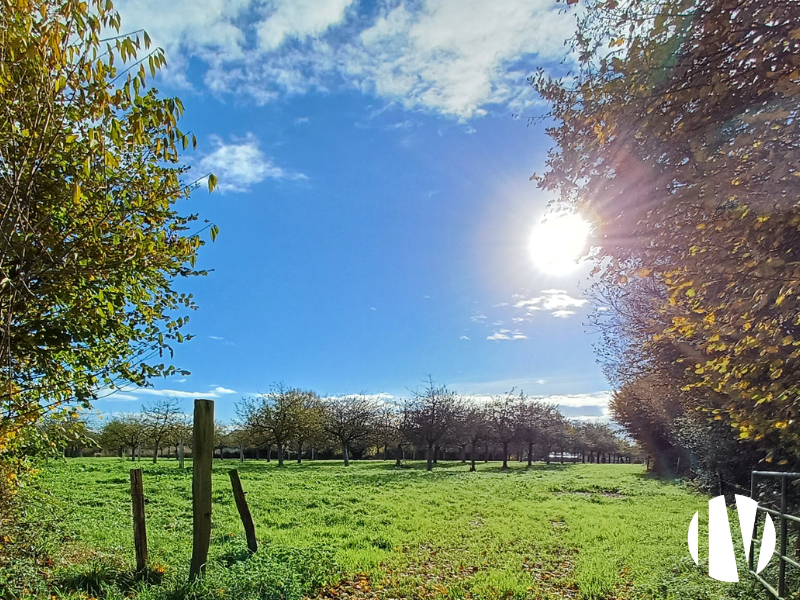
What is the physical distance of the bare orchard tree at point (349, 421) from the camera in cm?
4016

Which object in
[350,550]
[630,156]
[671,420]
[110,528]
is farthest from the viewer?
[671,420]

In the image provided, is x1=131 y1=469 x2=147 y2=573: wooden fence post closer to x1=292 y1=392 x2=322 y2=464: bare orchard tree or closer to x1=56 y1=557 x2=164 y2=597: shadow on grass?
x1=56 y1=557 x2=164 y2=597: shadow on grass

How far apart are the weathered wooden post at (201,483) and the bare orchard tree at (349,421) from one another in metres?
34.2

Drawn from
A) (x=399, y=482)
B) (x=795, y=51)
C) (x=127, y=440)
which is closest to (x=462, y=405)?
(x=399, y=482)

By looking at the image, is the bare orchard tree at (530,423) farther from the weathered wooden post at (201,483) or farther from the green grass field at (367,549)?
the weathered wooden post at (201,483)

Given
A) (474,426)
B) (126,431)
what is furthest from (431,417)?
(126,431)

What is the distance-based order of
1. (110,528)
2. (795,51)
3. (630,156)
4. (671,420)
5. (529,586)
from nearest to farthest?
(795,51) < (630,156) < (529,586) < (110,528) < (671,420)

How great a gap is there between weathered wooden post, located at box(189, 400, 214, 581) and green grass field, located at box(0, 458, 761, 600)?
36cm

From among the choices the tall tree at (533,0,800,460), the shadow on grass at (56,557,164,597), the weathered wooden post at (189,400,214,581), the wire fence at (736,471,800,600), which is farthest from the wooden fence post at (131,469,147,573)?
the wire fence at (736,471,800,600)

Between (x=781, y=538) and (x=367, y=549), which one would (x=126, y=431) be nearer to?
(x=367, y=549)

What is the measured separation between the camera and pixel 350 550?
7879 mm

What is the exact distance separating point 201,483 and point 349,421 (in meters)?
35.9

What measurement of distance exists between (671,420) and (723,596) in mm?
17434

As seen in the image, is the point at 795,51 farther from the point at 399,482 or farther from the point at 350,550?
the point at 399,482
